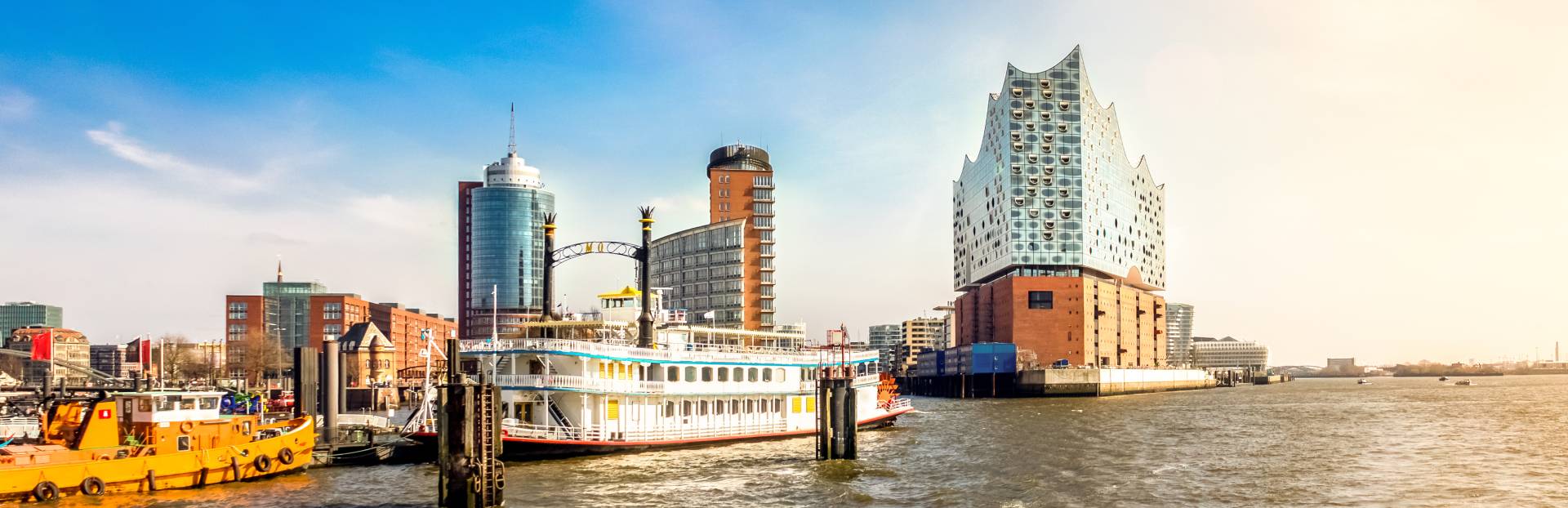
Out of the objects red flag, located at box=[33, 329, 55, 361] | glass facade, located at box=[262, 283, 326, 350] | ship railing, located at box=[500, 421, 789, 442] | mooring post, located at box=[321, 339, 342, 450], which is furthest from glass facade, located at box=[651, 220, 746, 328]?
glass facade, located at box=[262, 283, 326, 350]

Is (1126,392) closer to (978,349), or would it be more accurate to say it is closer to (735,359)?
(978,349)

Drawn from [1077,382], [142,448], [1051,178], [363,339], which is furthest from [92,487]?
[1051,178]

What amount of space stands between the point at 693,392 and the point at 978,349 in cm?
11194

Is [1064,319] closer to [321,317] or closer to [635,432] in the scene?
[321,317]

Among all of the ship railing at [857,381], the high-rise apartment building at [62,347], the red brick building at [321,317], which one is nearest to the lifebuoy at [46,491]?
the ship railing at [857,381]

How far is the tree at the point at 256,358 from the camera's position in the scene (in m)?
128

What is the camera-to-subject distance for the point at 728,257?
117 metres

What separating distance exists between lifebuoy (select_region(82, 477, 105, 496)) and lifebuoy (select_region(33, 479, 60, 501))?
0.74 m

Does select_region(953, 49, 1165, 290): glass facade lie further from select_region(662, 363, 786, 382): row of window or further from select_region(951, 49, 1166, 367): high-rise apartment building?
select_region(662, 363, 786, 382): row of window

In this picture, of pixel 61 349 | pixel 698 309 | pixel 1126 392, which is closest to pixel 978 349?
pixel 1126 392

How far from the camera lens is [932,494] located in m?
42.1

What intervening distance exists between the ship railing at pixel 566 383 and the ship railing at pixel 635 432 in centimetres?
172

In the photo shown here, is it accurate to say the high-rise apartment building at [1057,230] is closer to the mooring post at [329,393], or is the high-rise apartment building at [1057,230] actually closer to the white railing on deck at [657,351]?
the white railing on deck at [657,351]

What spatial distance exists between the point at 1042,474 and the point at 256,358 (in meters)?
106
